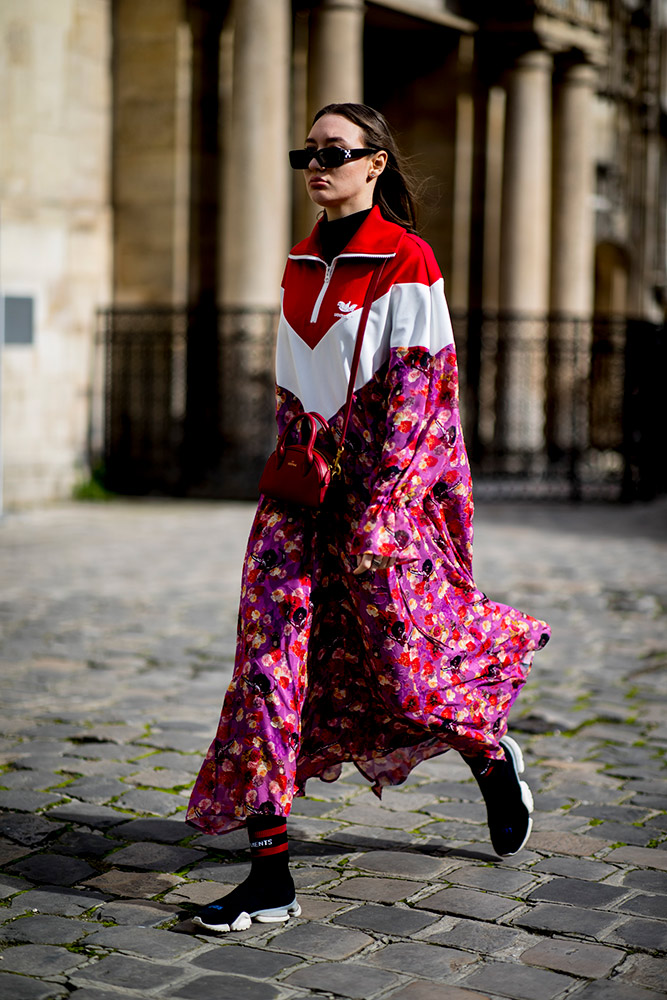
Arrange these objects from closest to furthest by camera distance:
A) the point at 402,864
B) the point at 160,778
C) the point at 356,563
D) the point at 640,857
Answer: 1. the point at 356,563
2. the point at 402,864
3. the point at 640,857
4. the point at 160,778

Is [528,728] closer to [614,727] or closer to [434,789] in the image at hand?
[614,727]

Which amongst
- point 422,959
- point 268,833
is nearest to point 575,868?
point 422,959

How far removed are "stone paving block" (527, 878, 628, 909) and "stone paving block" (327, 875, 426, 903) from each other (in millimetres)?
→ 313

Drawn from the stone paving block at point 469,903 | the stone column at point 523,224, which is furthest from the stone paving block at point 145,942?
the stone column at point 523,224

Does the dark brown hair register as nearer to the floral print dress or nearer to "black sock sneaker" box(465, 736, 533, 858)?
the floral print dress

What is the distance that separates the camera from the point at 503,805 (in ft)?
13.4

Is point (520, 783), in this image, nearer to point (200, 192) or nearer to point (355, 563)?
point (355, 563)

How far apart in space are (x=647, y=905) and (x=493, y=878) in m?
0.42

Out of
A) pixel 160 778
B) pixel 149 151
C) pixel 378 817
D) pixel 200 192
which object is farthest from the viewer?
pixel 200 192

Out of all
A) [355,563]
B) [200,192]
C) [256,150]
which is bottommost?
[355,563]

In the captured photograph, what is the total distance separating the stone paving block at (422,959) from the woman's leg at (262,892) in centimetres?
30

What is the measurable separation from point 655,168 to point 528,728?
25053mm

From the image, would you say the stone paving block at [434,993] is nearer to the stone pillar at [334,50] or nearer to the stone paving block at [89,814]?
the stone paving block at [89,814]

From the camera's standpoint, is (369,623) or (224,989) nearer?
(224,989)
